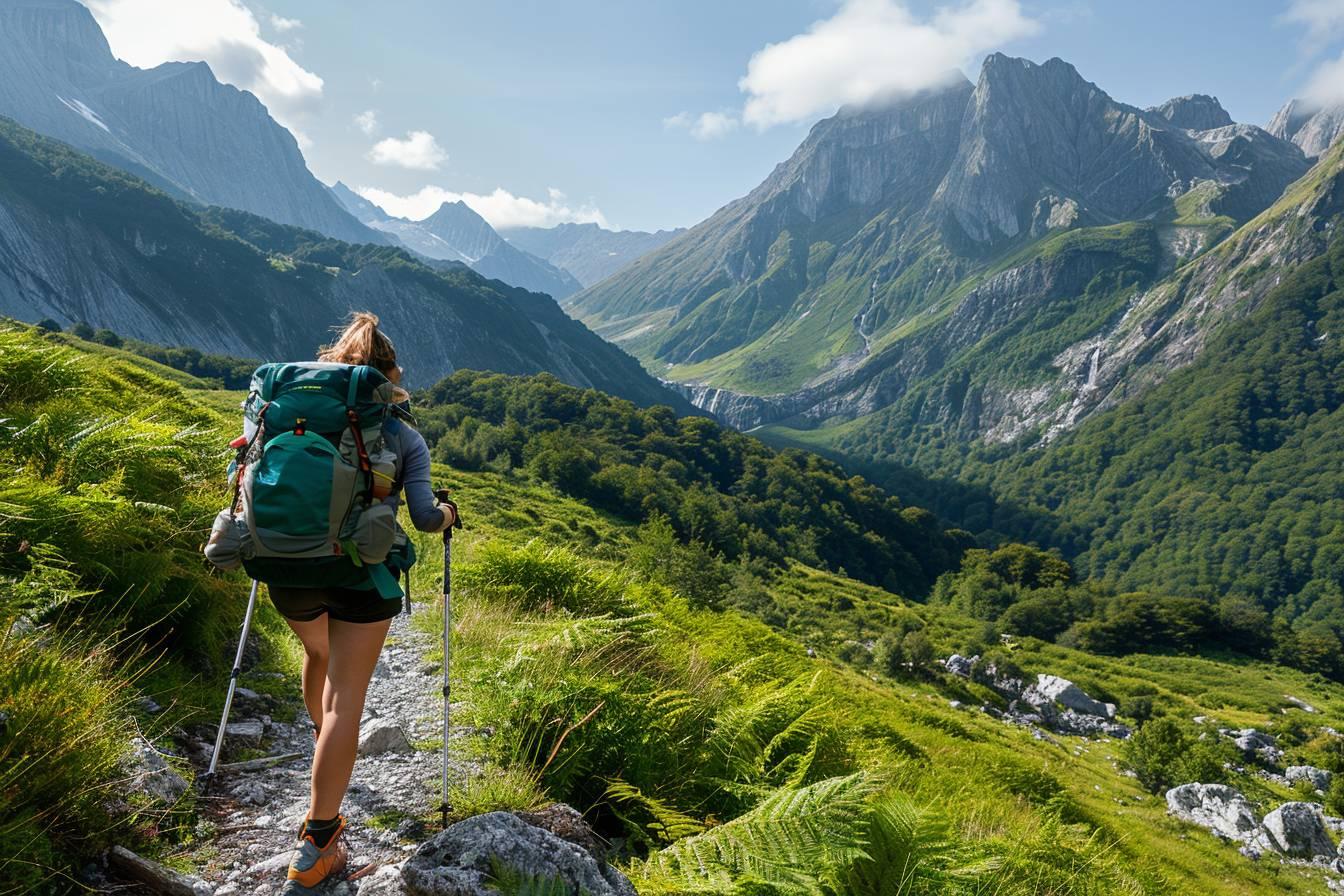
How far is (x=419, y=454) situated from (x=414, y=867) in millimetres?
2096

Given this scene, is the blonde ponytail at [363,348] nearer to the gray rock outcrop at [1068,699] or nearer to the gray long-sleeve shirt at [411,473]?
the gray long-sleeve shirt at [411,473]

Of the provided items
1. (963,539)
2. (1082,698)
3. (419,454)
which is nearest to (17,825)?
(419,454)

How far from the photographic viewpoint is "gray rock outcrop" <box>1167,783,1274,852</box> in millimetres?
27766

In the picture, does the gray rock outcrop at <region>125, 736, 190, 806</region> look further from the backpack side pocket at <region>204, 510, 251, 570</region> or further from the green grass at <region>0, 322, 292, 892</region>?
the backpack side pocket at <region>204, 510, 251, 570</region>

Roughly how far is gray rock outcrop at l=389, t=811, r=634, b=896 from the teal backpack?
1.27 m

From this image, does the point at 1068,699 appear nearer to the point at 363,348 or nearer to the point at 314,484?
the point at 363,348

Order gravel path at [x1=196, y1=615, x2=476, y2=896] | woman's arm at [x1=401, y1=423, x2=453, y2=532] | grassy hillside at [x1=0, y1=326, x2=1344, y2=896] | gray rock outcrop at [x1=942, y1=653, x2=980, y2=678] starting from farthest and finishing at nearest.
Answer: gray rock outcrop at [x1=942, y1=653, x2=980, y2=678]
woman's arm at [x1=401, y1=423, x2=453, y2=532]
gravel path at [x1=196, y1=615, x2=476, y2=896]
grassy hillside at [x1=0, y1=326, x2=1344, y2=896]

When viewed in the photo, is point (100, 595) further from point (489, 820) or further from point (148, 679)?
point (489, 820)

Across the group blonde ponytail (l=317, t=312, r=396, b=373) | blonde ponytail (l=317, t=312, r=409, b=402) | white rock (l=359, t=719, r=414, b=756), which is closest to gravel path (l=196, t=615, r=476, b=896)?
white rock (l=359, t=719, r=414, b=756)

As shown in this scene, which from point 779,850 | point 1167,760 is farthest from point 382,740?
point 1167,760

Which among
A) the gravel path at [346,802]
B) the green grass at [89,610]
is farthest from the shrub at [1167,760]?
the green grass at [89,610]

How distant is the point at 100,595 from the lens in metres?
4.91

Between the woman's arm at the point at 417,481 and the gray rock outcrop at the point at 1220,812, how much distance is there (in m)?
37.4

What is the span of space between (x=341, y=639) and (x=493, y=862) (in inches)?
54.9
